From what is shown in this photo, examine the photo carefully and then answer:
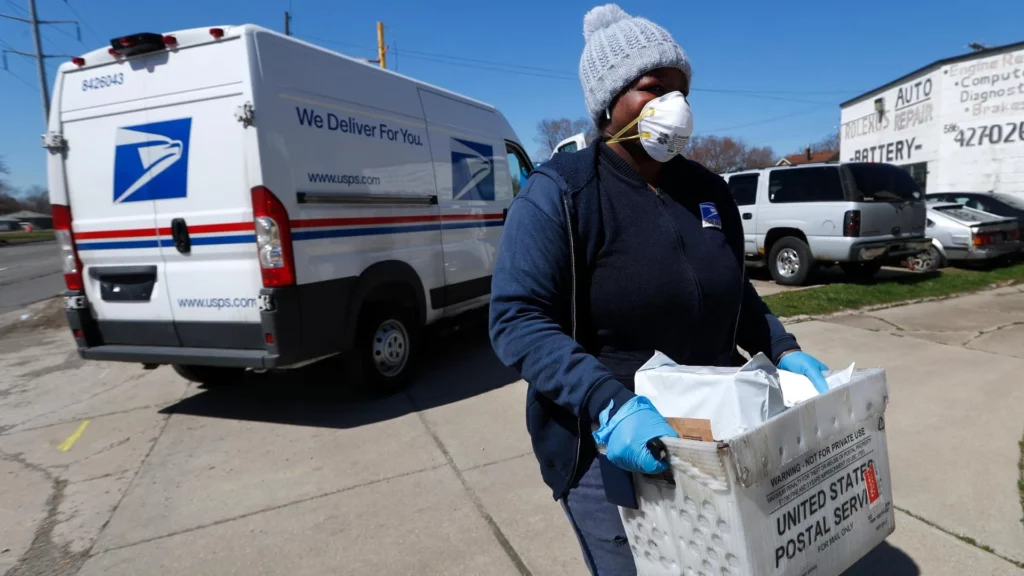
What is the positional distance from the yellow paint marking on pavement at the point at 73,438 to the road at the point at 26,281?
30.6 feet

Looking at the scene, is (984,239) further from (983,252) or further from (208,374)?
(208,374)

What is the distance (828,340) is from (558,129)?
38.6 m

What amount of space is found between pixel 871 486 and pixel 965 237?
11624mm

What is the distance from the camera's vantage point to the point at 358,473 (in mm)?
3740

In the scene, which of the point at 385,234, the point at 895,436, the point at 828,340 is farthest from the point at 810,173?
the point at 385,234

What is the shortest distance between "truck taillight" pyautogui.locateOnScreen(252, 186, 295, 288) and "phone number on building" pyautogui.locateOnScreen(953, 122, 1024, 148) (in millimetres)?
18940

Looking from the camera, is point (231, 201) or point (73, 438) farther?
point (73, 438)

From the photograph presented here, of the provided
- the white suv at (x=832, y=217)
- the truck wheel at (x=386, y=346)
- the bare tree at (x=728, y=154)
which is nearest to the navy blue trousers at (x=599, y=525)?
the truck wheel at (x=386, y=346)

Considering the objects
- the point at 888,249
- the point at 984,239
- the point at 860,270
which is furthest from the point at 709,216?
the point at 984,239

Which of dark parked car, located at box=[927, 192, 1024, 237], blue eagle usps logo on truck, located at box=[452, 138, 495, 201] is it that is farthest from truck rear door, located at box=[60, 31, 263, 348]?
dark parked car, located at box=[927, 192, 1024, 237]

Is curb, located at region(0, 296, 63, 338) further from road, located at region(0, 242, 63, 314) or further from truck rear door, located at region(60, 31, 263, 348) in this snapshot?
truck rear door, located at region(60, 31, 263, 348)

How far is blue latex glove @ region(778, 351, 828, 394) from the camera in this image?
157 centimetres

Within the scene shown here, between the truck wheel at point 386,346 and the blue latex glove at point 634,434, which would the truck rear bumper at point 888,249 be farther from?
the blue latex glove at point 634,434

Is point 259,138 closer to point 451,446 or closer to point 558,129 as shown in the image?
point 451,446
